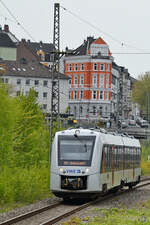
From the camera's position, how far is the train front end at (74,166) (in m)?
21.9

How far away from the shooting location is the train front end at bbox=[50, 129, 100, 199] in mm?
21906

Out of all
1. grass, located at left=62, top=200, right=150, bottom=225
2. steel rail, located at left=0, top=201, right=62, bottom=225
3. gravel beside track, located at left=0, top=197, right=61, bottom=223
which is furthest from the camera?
gravel beside track, located at left=0, top=197, right=61, bottom=223

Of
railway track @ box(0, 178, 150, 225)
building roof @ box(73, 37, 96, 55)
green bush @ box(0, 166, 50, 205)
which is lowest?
railway track @ box(0, 178, 150, 225)

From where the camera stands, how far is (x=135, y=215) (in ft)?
59.0

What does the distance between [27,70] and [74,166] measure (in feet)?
285

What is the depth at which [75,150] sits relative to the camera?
22703 mm

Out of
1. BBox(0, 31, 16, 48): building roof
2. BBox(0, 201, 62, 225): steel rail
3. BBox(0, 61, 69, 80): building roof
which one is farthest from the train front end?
BBox(0, 31, 16, 48): building roof

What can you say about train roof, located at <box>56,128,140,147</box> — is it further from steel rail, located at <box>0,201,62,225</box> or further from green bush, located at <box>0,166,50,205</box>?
steel rail, located at <box>0,201,62,225</box>

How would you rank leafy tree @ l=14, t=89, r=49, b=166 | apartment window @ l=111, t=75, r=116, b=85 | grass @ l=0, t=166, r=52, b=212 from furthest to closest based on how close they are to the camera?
apartment window @ l=111, t=75, r=116, b=85 → leafy tree @ l=14, t=89, r=49, b=166 → grass @ l=0, t=166, r=52, b=212

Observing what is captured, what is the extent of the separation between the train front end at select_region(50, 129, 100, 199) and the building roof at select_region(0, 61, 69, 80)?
80.1 m

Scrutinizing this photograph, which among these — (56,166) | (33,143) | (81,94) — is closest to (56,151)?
(56,166)

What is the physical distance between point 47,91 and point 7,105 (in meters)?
80.9

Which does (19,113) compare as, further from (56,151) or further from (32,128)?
(56,151)

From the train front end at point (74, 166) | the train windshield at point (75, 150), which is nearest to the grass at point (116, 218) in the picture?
the train front end at point (74, 166)
